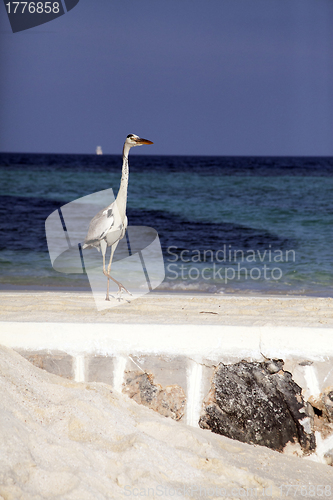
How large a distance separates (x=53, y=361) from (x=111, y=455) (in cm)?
83

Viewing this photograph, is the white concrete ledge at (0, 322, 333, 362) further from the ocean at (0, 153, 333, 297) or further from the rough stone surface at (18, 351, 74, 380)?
the ocean at (0, 153, 333, 297)

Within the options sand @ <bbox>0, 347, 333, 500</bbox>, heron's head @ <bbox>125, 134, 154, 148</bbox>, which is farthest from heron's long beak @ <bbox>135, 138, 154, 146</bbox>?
sand @ <bbox>0, 347, 333, 500</bbox>

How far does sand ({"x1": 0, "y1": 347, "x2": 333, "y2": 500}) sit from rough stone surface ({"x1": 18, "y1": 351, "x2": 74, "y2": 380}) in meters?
0.17

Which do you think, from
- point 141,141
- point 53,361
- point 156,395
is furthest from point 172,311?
point 141,141

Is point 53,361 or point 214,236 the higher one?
point 53,361

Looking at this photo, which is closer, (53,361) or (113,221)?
(53,361)

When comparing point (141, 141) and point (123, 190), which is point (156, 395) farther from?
point (141, 141)

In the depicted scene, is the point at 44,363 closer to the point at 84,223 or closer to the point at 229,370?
the point at 229,370

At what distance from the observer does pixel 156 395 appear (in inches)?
99.3

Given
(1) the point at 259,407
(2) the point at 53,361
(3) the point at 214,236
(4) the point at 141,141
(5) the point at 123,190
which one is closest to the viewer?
(1) the point at 259,407

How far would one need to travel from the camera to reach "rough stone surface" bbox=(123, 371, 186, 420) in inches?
98.8

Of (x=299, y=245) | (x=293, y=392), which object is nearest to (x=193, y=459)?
(x=293, y=392)

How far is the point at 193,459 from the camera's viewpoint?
1.99 meters

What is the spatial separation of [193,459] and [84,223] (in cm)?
766
